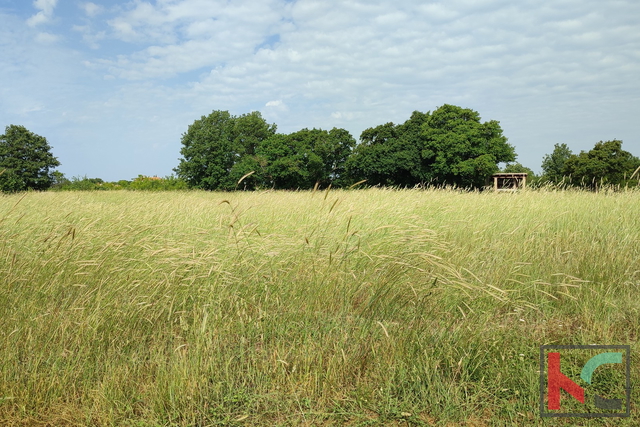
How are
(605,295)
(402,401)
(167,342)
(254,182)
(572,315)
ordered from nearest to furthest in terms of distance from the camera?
(402,401), (167,342), (572,315), (605,295), (254,182)

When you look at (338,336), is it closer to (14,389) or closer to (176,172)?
(14,389)

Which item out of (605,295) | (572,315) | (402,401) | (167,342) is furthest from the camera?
(605,295)

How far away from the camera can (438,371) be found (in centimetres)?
241

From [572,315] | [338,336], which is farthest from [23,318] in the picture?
[572,315]

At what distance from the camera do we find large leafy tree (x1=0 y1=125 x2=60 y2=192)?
3469 centimetres

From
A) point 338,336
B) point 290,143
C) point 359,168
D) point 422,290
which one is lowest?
point 338,336

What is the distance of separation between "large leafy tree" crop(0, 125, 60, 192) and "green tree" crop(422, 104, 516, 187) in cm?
3397

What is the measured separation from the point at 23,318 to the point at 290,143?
36.5 meters

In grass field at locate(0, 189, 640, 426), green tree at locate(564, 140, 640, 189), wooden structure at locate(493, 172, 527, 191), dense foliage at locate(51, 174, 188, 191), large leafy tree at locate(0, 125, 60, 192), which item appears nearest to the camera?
grass field at locate(0, 189, 640, 426)

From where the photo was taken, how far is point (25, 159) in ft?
119

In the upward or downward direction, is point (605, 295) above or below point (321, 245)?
below

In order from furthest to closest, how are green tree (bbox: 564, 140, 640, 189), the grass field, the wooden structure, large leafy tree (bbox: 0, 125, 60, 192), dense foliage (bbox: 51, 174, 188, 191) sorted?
1. green tree (bbox: 564, 140, 640, 189)
2. large leafy tree (bbox: 0, 125, 60, 192)
3. dense foliage (bbox: 51, 174, 188, 191)
4. the wooden structure
5. the grass field

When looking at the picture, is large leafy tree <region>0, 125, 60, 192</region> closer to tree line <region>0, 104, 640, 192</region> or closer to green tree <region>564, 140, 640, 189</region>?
tree line <region>0, 104, 640, 192</region>
